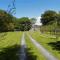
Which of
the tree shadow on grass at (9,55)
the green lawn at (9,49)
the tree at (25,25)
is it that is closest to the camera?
the tree shadow on grass at (9,55)

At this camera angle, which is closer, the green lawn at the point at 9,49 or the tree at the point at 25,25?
the green lawn at the point at 9,49

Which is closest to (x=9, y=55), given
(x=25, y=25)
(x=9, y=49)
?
(x=9, y=49)

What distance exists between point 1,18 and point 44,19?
113 m

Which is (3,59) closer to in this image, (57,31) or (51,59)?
(51,59)

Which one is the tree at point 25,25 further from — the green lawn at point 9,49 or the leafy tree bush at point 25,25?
the green lawn at point 9,49

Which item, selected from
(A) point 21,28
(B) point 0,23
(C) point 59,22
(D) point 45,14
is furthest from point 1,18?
(D) point 45,14

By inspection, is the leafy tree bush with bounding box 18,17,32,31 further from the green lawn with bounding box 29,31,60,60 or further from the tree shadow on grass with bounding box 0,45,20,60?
the tree shadow on grass with bounding box 0,45,20,60

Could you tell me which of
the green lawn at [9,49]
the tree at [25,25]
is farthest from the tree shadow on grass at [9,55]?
the tree at [25,25]

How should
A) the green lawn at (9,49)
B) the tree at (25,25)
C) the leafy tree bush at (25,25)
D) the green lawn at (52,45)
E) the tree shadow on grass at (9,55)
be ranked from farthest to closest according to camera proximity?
the tree at (25,25), the leafy tree bush at (25,25), the green lawn at (52,45), the green lawn at (9,49), the tree shadow on grass at (9,55)

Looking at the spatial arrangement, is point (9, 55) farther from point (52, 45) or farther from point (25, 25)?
point (25, 25)

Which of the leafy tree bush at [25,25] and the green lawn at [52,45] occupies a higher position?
the leafy tree bush at [25,25]

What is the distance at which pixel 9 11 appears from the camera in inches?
568

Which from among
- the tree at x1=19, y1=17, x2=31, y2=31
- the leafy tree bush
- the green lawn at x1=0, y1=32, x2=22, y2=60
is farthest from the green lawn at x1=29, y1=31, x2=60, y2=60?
the tree at x1=19, y1=17, x2=31, y2=31

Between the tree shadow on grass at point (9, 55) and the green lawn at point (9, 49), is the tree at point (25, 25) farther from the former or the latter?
the tree shadow on grass at point (9, 55)
